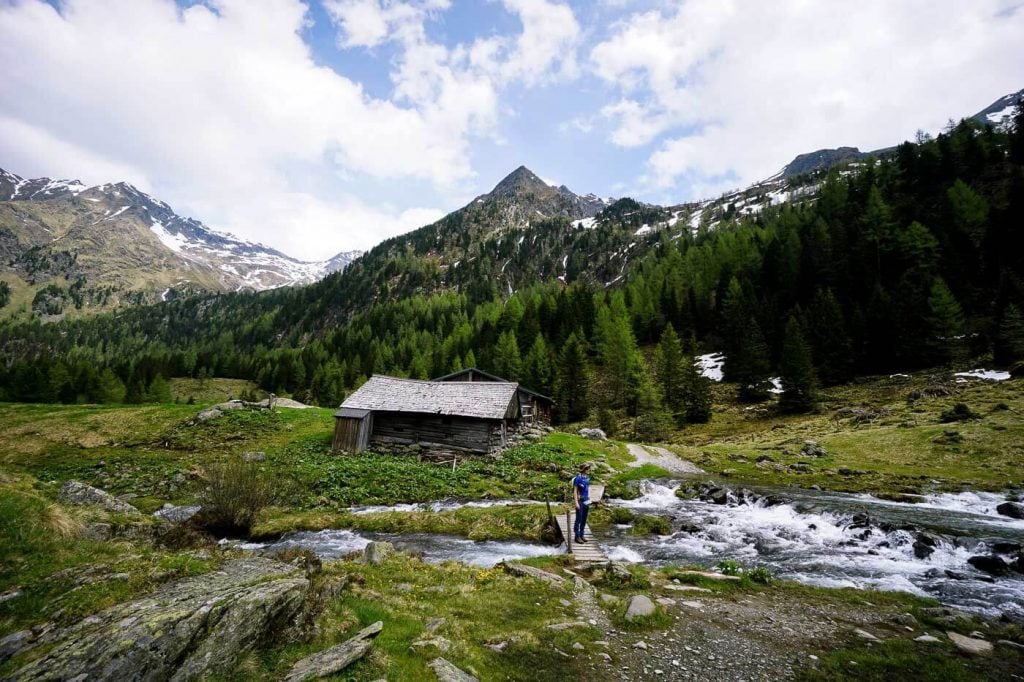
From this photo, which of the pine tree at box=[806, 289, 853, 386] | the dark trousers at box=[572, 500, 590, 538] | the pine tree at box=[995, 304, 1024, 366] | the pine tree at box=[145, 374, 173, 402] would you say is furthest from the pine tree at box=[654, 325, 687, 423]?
the pine tree at box=[145, 374, 173, 402]

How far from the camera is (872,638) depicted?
33.3 ft

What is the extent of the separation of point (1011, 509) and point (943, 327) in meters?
51.0

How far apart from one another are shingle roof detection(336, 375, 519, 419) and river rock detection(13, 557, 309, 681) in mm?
30878

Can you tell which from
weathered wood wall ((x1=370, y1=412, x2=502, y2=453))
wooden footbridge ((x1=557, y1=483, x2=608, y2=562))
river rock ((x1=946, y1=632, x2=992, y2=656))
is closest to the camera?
river rock ((x1=946, y1=632, x2=992, y2=656))

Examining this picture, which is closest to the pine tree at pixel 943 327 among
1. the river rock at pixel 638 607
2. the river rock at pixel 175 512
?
the river rock at pixel 638 607

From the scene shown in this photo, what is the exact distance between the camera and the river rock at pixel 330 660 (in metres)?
6.29

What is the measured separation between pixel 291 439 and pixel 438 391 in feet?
48.4

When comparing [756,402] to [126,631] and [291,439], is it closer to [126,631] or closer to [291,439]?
[291,439]

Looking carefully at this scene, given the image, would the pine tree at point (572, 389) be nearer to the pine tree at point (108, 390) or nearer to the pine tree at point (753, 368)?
the pine tree at point (753, 368)

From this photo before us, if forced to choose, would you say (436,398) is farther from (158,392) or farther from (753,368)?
(158,392)

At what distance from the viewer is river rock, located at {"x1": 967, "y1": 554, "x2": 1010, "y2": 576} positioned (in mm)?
14922

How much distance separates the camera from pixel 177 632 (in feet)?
20.4

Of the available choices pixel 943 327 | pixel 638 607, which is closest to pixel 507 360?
pixel 943 327

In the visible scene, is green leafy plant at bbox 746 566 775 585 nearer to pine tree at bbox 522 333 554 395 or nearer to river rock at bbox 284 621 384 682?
river rock at bbox 284 621 384 682
